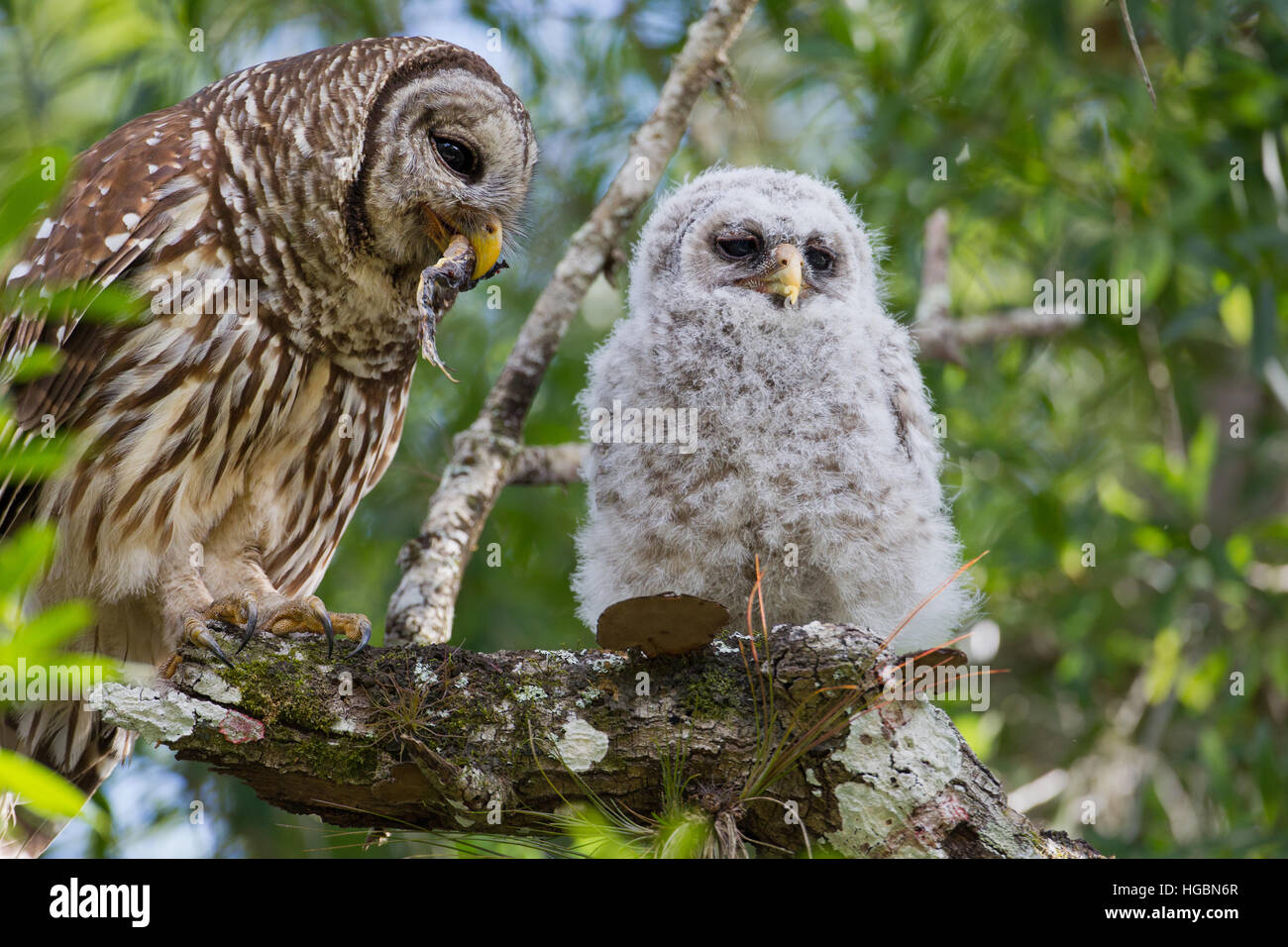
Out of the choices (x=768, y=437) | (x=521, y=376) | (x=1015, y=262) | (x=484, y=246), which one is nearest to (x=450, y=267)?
(x=484, y=246)

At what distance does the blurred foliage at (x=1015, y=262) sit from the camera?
381 centimetres

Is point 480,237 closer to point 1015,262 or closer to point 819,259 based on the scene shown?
point 819,259

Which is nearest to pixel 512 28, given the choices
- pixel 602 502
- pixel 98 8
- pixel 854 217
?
pixel 98 8

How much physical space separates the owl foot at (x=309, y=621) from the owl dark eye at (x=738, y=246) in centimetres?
102

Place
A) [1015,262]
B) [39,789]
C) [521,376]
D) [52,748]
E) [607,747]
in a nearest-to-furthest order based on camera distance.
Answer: [39,789] → [607,747] → [52,748] → [521,376] → [1015,262]

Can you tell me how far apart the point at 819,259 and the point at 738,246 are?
0.58 feet

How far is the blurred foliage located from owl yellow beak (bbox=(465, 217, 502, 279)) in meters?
1.31

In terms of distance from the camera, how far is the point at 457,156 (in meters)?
2.40

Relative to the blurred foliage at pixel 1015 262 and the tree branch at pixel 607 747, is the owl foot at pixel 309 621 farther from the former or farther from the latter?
the blurred foliage at pixel 1015 262

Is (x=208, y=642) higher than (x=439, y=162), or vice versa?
(x=439, y=162)

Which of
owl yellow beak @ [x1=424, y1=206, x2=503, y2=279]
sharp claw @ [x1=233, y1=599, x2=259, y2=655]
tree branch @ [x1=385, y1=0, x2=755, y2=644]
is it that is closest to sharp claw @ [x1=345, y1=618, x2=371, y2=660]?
sharp claw @ [x1=233, y1=599, x2=259, y2=655]

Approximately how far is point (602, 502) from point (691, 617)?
0.78 metres

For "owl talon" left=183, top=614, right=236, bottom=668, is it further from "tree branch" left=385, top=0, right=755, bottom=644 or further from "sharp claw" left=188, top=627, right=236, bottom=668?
"tree branch" left=385, top=0, right=755, bottom=644
